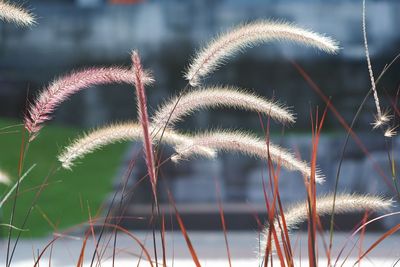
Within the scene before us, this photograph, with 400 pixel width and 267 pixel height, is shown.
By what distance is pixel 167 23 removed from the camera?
314 inches

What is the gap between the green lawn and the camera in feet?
18.8

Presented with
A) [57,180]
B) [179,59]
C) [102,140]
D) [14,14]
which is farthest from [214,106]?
[179,59]

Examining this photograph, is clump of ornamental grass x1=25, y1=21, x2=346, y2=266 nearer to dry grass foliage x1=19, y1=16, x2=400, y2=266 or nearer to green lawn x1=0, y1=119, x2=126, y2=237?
dry grass foliage x1=19, y1=16, x2=400, y2=266

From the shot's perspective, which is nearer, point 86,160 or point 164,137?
point 164,137

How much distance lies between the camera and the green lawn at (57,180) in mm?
5734

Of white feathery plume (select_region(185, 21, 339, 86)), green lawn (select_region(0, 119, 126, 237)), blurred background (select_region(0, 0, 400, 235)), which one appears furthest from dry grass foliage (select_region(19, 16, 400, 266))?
blurred background (select_region(0, 0, 400, 235))

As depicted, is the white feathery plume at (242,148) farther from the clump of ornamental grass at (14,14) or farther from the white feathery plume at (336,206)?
the clump of ornamental grass at (14,14)

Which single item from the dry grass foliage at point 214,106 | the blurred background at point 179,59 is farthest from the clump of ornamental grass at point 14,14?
the blurred background at point 179,59

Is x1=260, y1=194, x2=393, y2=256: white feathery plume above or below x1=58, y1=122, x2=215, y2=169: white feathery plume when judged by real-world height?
below

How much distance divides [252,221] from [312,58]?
2.21m

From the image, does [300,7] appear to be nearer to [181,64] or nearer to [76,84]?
[181,64]

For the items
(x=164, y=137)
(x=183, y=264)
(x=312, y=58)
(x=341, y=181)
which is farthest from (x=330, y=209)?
(x=312, y=58)

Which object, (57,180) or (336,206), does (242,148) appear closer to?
(336,206)

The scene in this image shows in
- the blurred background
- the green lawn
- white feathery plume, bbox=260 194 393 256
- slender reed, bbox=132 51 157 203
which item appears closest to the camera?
slender reed, bbox=132 51 157 203
